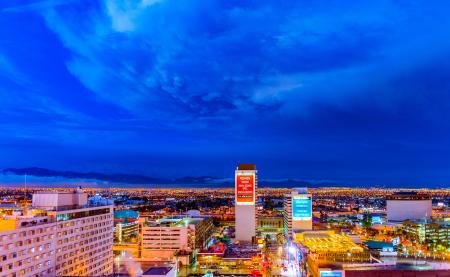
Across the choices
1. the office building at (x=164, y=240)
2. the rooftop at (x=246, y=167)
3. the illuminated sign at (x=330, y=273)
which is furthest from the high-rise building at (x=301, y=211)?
the illuminated sign at (x=330, y=273)

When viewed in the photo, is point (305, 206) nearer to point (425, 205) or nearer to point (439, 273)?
point (425, 205)

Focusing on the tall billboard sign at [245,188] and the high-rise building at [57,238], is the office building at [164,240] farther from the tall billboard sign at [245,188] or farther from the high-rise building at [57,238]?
the high-rise building at [57,238]

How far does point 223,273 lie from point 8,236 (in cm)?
3065

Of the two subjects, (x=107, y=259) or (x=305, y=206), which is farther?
(x=305, y=206)

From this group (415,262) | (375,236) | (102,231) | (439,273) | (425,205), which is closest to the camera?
(439,273)

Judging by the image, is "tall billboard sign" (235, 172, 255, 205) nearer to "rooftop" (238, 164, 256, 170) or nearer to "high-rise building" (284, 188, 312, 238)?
"rooftop" (238, 164, 256, 170)

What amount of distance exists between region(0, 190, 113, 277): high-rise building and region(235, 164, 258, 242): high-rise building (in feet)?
127

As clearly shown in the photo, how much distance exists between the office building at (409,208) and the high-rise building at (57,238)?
7999 centimetres

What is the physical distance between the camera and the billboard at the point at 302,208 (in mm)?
83250

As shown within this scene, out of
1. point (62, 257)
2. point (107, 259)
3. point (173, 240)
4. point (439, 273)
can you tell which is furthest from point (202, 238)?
point (439, 273)

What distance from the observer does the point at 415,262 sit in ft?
128

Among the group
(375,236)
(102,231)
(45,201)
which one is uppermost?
(45,201)

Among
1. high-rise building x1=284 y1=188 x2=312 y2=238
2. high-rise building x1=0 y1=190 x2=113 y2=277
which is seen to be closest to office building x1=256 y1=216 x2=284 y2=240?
high-rise building x1=284 y1=188 x2=312 y2=238

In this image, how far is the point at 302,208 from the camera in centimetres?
8350
